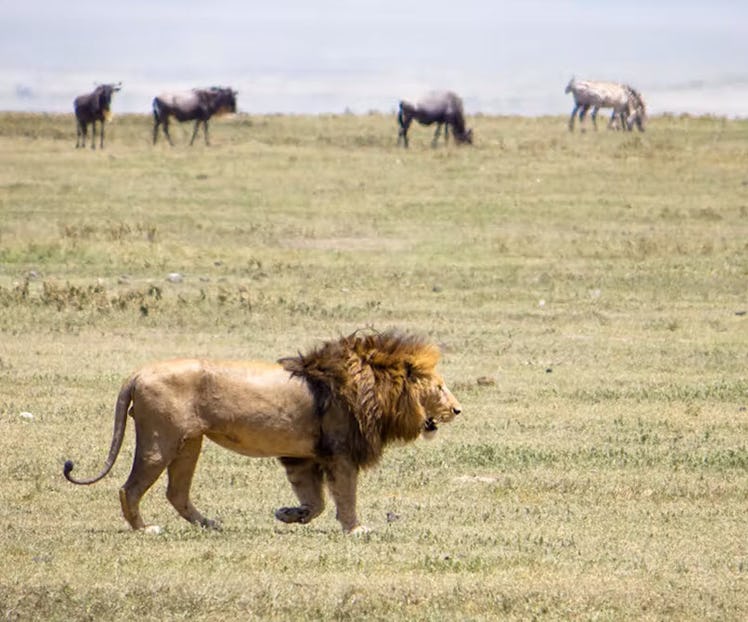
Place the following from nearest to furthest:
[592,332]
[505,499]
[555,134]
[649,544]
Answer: [649,544]
[505,499]
[592,332]
[555,134]

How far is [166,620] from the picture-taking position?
25.5 feet

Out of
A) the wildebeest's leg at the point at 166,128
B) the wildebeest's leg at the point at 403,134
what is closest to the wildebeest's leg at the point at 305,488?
the wildebeest's leg at the point at 403,134

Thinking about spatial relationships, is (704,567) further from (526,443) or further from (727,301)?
(727,301)

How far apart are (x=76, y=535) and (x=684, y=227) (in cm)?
2166

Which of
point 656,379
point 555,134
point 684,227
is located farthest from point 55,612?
point 555,134

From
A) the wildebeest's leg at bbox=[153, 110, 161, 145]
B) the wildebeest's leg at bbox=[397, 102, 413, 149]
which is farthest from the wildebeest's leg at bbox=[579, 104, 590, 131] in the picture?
the wildebeest's leg at bbox=[153, 110, 161, 145]

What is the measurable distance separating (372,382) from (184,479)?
1251mm

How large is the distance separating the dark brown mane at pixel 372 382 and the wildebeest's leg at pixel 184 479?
74 centimetres

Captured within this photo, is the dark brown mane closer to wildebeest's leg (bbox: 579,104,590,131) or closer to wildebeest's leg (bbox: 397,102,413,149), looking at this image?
wildebeest's leg (bbox: 397,102,413,149)

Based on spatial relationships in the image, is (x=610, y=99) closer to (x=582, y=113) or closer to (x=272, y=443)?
(x=582, y=113)

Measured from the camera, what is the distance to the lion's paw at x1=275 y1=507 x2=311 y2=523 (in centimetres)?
1014

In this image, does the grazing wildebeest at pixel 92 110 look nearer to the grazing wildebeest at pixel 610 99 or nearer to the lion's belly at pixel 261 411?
the grazing wildebeest at pixel 610 99

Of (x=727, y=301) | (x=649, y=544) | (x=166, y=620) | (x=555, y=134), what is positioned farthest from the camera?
(x=555, y=134)

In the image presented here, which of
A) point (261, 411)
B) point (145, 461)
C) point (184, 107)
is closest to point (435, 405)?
point (261, 411)
